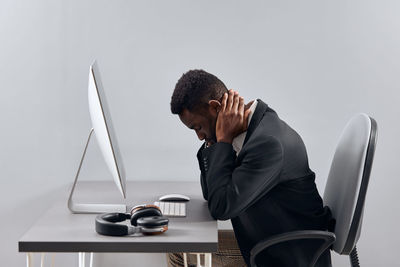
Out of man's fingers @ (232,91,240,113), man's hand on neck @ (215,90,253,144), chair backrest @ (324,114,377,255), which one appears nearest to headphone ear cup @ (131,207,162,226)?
man's hand on neck @ (215,90,253,144)

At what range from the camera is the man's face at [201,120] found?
6.13 feet

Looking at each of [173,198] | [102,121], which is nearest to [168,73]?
[173,198]

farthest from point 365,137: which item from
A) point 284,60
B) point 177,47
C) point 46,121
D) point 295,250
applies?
point 46,121

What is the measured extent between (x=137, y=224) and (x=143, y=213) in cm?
4

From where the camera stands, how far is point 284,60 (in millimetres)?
2570

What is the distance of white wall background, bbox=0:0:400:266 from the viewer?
2547 millimetres

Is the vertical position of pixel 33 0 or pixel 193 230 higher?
pixel 33 0

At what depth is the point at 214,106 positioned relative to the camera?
6.14 ft

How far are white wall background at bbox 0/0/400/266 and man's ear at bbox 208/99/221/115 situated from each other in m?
0.73

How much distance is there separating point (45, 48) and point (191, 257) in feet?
3.79

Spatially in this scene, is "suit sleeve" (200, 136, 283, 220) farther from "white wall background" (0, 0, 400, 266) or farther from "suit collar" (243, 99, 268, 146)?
"white wall background" (0, 0, 400, 266)

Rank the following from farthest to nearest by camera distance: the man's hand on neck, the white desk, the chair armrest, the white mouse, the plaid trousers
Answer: the plaid trousers
the white mouse
the man's hand on neck
the chair armrest
the white desk

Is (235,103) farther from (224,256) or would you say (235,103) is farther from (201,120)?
(224,256)

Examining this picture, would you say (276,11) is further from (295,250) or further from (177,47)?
(295,250)
